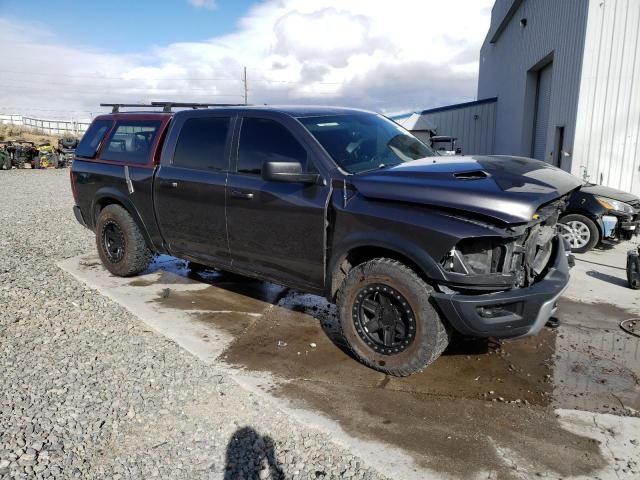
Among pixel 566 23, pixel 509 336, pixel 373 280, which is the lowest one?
pixel 509 336

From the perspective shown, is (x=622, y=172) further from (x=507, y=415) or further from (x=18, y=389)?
(x=18, y=389)

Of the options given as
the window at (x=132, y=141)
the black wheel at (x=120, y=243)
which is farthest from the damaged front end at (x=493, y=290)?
the black wheel at (x=120, y=243)

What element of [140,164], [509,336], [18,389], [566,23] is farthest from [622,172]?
[18,389]

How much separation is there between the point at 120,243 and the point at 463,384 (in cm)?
435

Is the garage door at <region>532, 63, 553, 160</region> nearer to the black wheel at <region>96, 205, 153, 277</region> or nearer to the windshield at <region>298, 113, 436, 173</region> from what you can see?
the windshield at <region>298, 113, 436, 173</region>

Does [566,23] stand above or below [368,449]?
above

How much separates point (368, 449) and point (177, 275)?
168 inches

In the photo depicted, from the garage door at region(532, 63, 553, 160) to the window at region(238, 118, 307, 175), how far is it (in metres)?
11.9

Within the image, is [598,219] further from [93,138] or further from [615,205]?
[93,138]

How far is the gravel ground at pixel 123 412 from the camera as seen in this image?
2.80 metres

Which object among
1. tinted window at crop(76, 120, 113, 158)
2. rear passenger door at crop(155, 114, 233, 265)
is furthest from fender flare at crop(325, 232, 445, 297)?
tinted window at crop(76, 120, 113, 158)

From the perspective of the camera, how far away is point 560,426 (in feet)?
10.5

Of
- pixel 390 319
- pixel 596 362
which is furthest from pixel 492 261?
pixel 596 362

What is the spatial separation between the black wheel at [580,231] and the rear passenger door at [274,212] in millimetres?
5165
